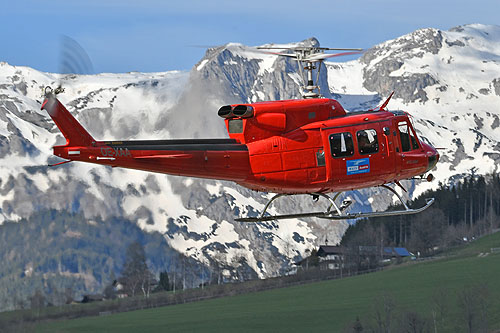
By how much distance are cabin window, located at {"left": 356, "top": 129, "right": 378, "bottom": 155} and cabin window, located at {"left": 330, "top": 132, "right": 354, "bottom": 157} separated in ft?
1.08

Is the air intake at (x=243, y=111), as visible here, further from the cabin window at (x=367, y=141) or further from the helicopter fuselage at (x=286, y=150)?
the cabin window at (x=367, y=141)

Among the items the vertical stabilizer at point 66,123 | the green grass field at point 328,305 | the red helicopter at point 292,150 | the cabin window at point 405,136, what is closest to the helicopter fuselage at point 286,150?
the red helicopter at point 292,150

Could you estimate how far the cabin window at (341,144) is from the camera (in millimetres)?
32219

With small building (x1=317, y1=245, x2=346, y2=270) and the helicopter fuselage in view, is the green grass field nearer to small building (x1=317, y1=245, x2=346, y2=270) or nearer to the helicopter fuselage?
small building (x1=317, y1=245, x2=346, y2=270)

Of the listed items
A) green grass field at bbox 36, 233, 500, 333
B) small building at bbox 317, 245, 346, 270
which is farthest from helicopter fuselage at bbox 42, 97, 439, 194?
small building at bbox 317, 245, 346, 270

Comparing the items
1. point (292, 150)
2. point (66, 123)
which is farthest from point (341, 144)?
point (66, 123)

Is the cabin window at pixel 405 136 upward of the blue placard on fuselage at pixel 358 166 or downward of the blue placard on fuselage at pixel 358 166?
upward

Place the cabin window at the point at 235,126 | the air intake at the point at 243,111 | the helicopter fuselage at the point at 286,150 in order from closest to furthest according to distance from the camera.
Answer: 1. the helicopter fuselage at the point at 286,150
2. the air intake at the point at 243,111
3. the cabin window at the point at 235,126

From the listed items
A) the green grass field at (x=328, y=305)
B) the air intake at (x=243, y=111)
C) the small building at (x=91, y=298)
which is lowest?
the small building at (x=91, y=298)

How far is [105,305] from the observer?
169125 millimetres

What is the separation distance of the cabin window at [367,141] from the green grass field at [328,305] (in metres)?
96.5

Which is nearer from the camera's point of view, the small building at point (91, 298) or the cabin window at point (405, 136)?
the cabin window at point (405, 136)

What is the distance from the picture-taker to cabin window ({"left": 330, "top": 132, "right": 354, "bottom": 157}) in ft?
106

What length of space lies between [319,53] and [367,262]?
155629 millimetres
